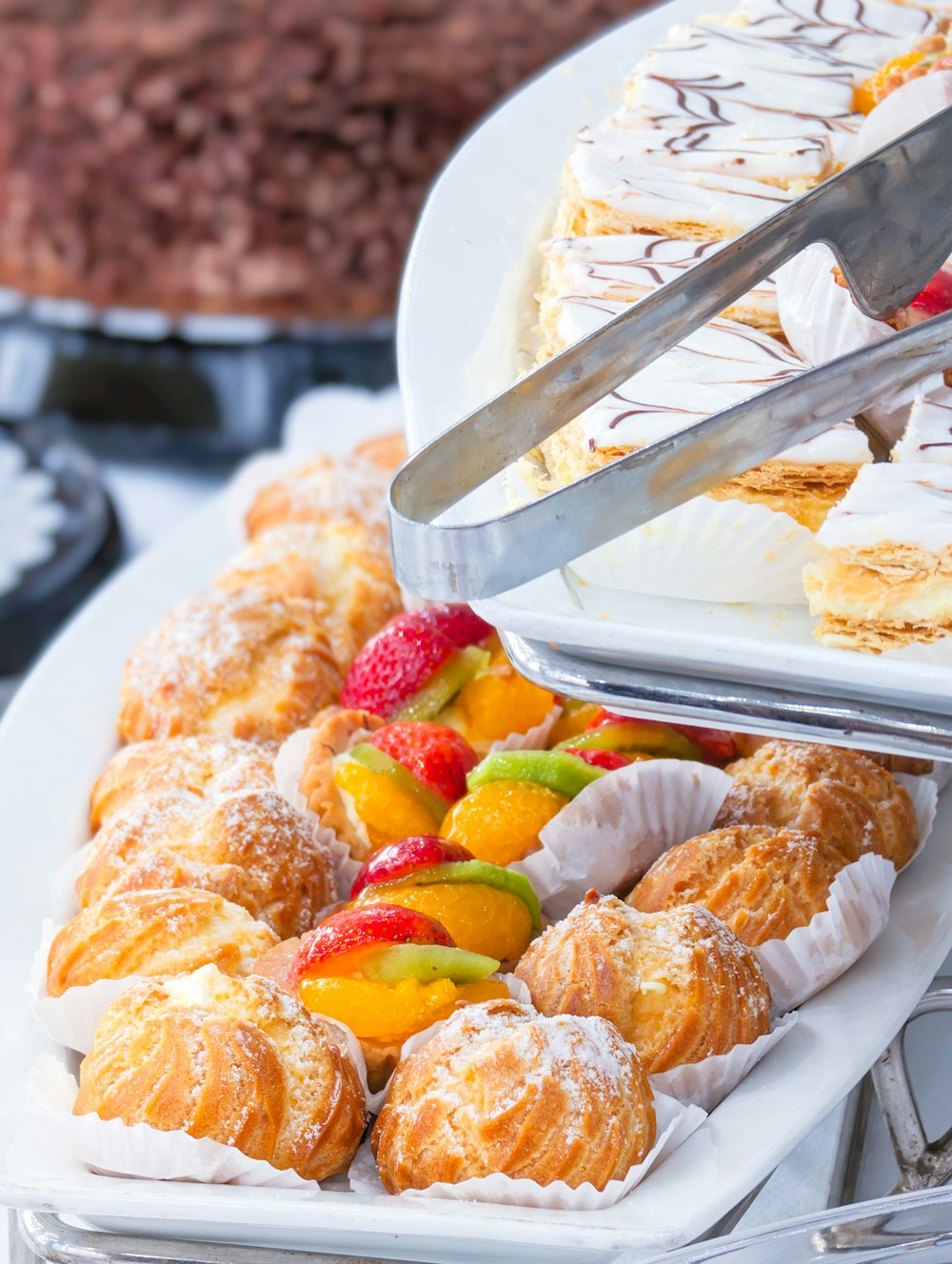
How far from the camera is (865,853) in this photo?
1.11 meters

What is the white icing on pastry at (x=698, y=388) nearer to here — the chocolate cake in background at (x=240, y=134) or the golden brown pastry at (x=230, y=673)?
the golden brown pastry at (x=230, y=673)

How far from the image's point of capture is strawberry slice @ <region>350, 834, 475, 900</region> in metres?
1.08

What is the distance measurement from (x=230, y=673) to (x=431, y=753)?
0.85ft

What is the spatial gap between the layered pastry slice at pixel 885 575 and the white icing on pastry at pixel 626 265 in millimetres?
290

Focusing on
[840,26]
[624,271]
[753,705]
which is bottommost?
[753,705]

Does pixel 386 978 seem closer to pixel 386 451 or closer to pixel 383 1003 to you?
pixel 383 1003

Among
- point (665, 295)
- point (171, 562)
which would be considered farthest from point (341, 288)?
point (665, 295)

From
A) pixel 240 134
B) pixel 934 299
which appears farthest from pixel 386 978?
pixel 240 134

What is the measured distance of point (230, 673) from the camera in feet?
4.57

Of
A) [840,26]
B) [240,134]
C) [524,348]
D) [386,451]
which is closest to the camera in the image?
[524,348]

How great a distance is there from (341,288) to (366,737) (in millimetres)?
2385

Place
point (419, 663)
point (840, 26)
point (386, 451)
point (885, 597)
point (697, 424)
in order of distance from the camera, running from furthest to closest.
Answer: point (386, 451)
point (840, 26)
point (419, 663)
point (885, 597)
point (697, 424)

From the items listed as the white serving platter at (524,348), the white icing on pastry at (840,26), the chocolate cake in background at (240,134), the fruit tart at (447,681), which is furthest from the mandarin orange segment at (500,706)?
the chocolate cake in background at (240,134)

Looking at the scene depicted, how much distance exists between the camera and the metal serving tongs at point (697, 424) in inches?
27.6
